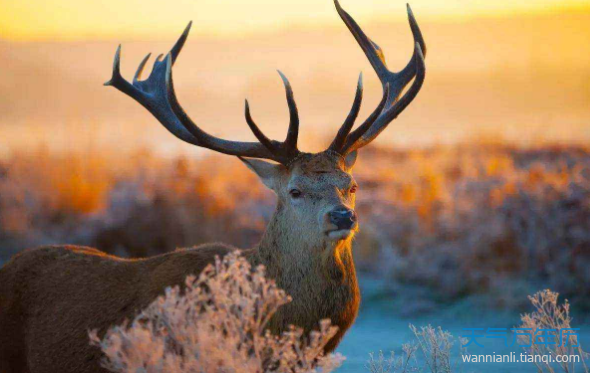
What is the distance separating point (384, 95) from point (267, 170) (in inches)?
39.9

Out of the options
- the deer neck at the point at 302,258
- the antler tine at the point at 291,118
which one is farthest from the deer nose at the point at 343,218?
the antler tine at the point at 291,118

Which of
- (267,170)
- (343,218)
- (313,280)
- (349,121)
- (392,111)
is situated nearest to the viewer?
(343,218)

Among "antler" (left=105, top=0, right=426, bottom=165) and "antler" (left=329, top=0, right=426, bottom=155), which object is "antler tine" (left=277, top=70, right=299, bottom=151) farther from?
"antler" (left=329, top=0, right=426, bottom=155)

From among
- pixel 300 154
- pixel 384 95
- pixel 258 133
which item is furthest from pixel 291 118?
pixel 384 95

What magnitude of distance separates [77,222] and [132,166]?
2.80 meters

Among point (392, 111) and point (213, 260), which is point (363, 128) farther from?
point (213, 260)

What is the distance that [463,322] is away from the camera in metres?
9.52

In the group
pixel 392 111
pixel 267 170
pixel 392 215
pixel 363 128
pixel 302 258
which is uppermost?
pixel 392 215

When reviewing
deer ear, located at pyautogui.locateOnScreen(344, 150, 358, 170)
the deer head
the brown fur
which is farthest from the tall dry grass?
the brown fur

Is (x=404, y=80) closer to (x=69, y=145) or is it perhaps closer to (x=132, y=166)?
(x=132, y=166)

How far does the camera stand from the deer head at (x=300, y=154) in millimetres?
5578

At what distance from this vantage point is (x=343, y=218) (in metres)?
5.36

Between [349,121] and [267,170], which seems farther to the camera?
[267,170]

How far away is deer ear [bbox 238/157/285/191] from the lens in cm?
611
